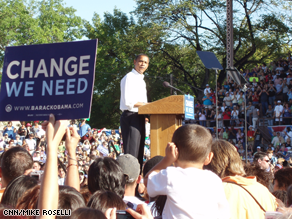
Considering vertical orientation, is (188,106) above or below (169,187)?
above

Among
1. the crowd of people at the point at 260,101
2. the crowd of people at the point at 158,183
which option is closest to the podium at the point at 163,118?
the crowd of people at the point at 158,183

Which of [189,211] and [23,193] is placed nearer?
[189,211]

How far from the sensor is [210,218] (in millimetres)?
1828

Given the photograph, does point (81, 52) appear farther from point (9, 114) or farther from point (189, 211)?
point (189, 211)

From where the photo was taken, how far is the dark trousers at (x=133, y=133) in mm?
→ 4176

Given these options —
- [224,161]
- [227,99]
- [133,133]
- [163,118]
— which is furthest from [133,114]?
[227,99]

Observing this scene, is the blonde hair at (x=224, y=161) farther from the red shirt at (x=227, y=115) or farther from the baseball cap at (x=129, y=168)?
the red shirt at (x=227, y=115)

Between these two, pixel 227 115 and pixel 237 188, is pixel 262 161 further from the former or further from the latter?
pixel 227 115

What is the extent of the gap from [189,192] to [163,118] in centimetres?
215

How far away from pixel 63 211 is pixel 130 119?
2506mm

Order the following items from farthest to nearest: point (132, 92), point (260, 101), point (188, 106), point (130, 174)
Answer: point (260, 101), point (132, 92), point (188, 106), point (130, 174)

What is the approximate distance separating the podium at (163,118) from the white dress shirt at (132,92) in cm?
27

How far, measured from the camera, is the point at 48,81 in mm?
2074

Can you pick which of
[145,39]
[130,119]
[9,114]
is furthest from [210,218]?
[145,39]
